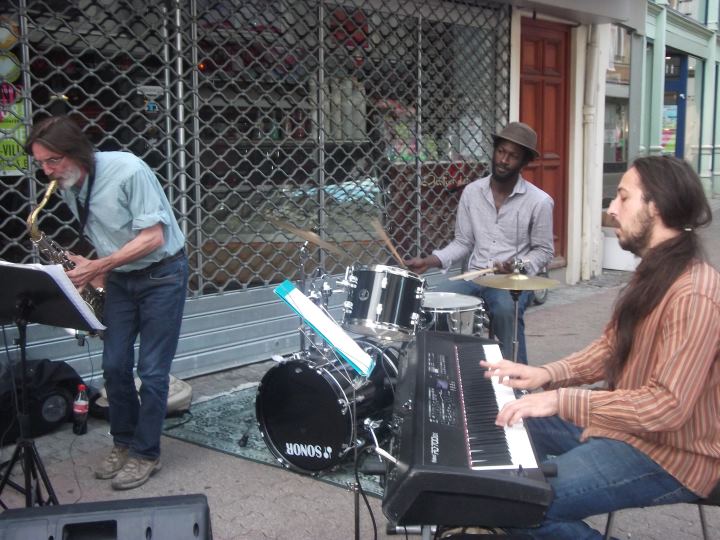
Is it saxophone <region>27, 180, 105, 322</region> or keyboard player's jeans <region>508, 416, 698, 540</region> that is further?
saxophone <region>27, 180, 105, 322</region>

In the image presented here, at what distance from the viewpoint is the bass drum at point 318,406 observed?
3.82 meters

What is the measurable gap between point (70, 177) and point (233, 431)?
178 cm

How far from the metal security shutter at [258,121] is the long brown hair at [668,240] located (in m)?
2.29

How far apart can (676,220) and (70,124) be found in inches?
102

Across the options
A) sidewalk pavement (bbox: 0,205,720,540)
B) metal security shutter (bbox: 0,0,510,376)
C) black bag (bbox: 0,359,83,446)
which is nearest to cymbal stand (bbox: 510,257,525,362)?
sidewalk pavement (bbox: 0,205,720,540)

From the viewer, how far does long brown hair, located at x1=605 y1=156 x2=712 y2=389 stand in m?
2.31

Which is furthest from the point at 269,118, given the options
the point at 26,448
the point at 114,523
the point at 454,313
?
the point at 114,523

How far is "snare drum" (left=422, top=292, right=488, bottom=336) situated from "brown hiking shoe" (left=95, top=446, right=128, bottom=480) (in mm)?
1698

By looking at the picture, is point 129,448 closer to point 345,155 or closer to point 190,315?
point 190,315

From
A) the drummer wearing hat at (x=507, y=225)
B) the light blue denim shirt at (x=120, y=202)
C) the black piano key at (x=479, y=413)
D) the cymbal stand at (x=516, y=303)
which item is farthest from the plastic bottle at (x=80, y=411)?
the black piano key at (x=479, y=413)

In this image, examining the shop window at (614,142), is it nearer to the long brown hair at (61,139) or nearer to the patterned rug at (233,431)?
the patterned rug at (233,431)

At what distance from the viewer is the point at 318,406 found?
152 inches

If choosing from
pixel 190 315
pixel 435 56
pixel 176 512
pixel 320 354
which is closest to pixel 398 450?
pixel 176 512

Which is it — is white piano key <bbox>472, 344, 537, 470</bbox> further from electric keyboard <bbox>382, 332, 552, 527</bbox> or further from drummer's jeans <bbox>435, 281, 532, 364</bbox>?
drummer's jeans <bbox>435, 281, 532, 364</bbox>
